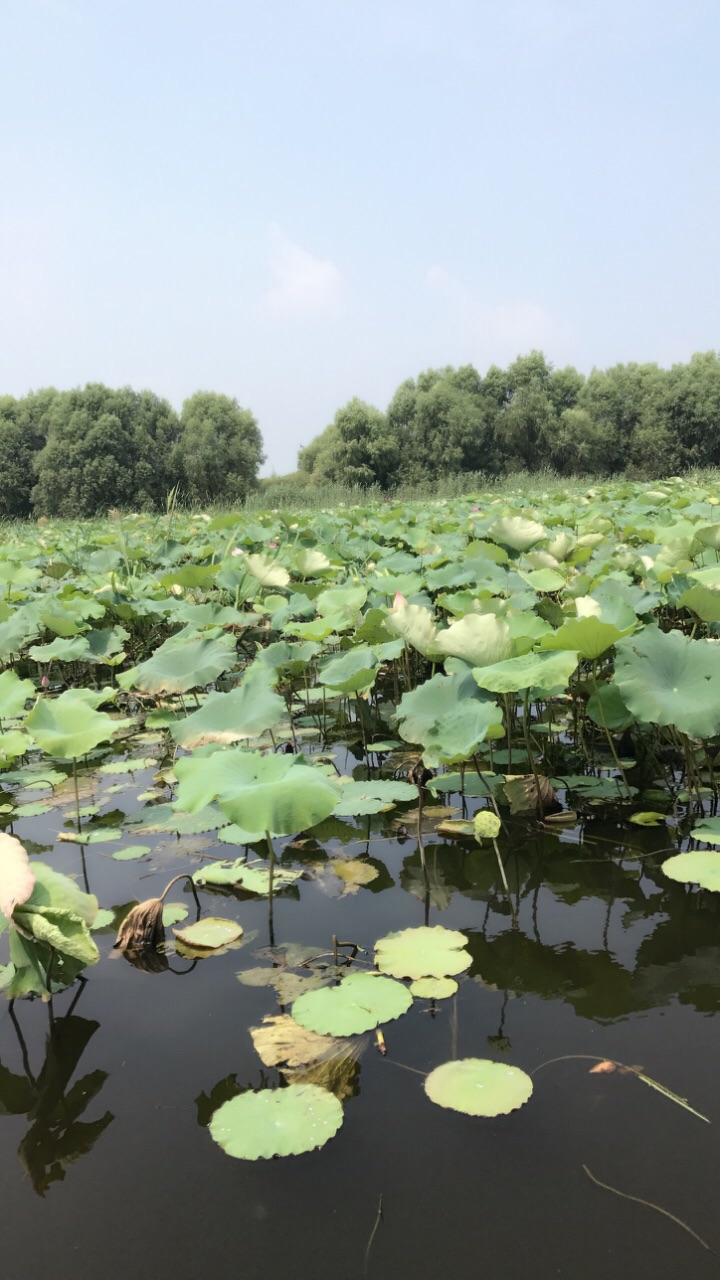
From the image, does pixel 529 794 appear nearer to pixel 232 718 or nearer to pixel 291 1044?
pixel 232 718

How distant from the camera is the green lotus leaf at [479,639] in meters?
1.59

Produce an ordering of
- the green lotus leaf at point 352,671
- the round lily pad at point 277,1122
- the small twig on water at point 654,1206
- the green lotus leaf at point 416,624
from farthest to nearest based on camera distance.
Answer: the green lotus leaf at point 352,671 < the green lotus leaf at point 416,624 < the round lily pad at point 277,1122 < the small twig on water at point 654,1206

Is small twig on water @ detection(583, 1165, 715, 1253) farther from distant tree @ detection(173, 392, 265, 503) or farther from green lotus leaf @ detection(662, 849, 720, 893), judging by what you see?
distant tree @ detection(173, 392, 265, 503)

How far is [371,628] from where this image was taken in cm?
237

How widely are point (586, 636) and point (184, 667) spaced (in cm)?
108

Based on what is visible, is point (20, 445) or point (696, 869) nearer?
point (696, 869)

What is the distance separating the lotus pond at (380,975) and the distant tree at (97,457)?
91.7ft

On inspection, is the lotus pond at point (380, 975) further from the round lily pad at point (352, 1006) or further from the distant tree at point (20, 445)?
the distant tree at point (20, 445)

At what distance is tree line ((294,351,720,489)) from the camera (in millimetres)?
31812

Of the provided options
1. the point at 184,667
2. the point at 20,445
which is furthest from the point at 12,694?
the point at 20,445

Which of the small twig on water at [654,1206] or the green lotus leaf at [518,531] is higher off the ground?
the green lotus leaf at [518,531]

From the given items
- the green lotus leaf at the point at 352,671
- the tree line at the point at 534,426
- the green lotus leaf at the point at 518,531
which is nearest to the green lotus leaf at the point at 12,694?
the green lotus leaf at the point at 352,671

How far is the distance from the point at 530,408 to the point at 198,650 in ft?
109

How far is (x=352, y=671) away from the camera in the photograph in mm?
2002
